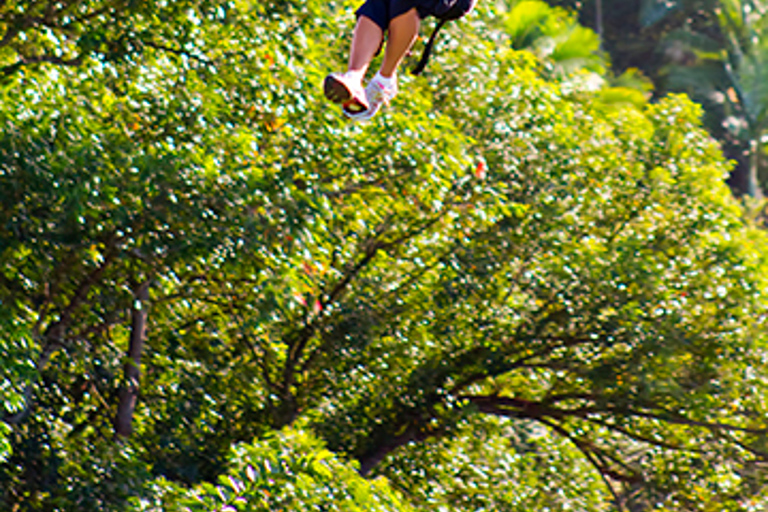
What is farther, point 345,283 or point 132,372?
point 345,283

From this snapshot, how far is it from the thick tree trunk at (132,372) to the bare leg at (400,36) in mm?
5745

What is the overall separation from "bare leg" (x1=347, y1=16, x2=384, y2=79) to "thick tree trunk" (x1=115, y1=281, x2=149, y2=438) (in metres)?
5.86

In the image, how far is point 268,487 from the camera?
6883 millimetres

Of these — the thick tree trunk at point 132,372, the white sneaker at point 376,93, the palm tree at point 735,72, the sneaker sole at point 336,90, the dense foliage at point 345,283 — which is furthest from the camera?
the palm tree at point 735,72

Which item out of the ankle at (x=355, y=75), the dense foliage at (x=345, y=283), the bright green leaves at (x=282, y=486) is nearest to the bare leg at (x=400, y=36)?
the ankle at (x=355, y=75)

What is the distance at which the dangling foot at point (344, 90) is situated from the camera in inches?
97.6

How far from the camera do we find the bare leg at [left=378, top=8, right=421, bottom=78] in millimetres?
2555

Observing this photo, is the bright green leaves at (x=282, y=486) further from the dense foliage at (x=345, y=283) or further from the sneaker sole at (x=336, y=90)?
the sneaker sole at (x=336, y=90)

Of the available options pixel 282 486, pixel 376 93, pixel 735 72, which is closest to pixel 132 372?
pixel 282 486

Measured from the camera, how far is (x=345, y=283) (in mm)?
10289

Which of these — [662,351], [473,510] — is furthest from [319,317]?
[662,351]

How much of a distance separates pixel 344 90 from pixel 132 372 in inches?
277

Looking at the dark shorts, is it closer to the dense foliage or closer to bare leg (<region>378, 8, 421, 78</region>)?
bare leg (<region>378, 8, 421, 78</region>)

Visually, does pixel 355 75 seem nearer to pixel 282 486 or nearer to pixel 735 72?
pixel 282 486
